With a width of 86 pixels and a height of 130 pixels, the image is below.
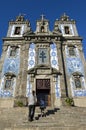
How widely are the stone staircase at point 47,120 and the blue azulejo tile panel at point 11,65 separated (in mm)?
6760

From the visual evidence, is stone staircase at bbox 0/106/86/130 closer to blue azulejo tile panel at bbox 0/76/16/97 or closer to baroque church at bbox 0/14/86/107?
baroque church at bbox 0/14/86/107

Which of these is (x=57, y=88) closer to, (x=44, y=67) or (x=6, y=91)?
(x=44, y=67)

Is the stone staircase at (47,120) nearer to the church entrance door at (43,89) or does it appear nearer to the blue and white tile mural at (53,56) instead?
the church entrance door at (43,89)

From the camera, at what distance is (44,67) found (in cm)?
2016

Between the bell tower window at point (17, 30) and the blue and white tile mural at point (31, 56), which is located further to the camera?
the bell tower window at point (17, 30)

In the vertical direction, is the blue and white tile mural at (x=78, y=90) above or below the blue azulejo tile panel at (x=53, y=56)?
below

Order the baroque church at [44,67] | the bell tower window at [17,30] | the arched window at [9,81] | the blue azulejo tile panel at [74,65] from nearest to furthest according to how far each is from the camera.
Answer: the baroque church at [44,67], the arched window at [9,81], the blue azulejo tile panel at [74,65], the bell tower window at [17,30]

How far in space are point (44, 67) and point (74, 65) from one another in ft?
10.7

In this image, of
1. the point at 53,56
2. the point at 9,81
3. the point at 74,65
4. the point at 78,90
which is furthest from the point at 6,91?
the point at 74,65

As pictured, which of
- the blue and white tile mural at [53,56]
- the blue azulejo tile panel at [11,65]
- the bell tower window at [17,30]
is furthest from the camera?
the bell tower window at [17,30]

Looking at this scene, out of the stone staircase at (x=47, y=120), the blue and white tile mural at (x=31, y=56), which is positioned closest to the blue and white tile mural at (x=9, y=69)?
the blue and white tile mural at (x=31, y=56)

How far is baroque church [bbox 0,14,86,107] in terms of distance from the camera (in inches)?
723

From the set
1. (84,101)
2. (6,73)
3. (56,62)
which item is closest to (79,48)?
(56,62)

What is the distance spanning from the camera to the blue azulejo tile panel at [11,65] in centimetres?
2020
